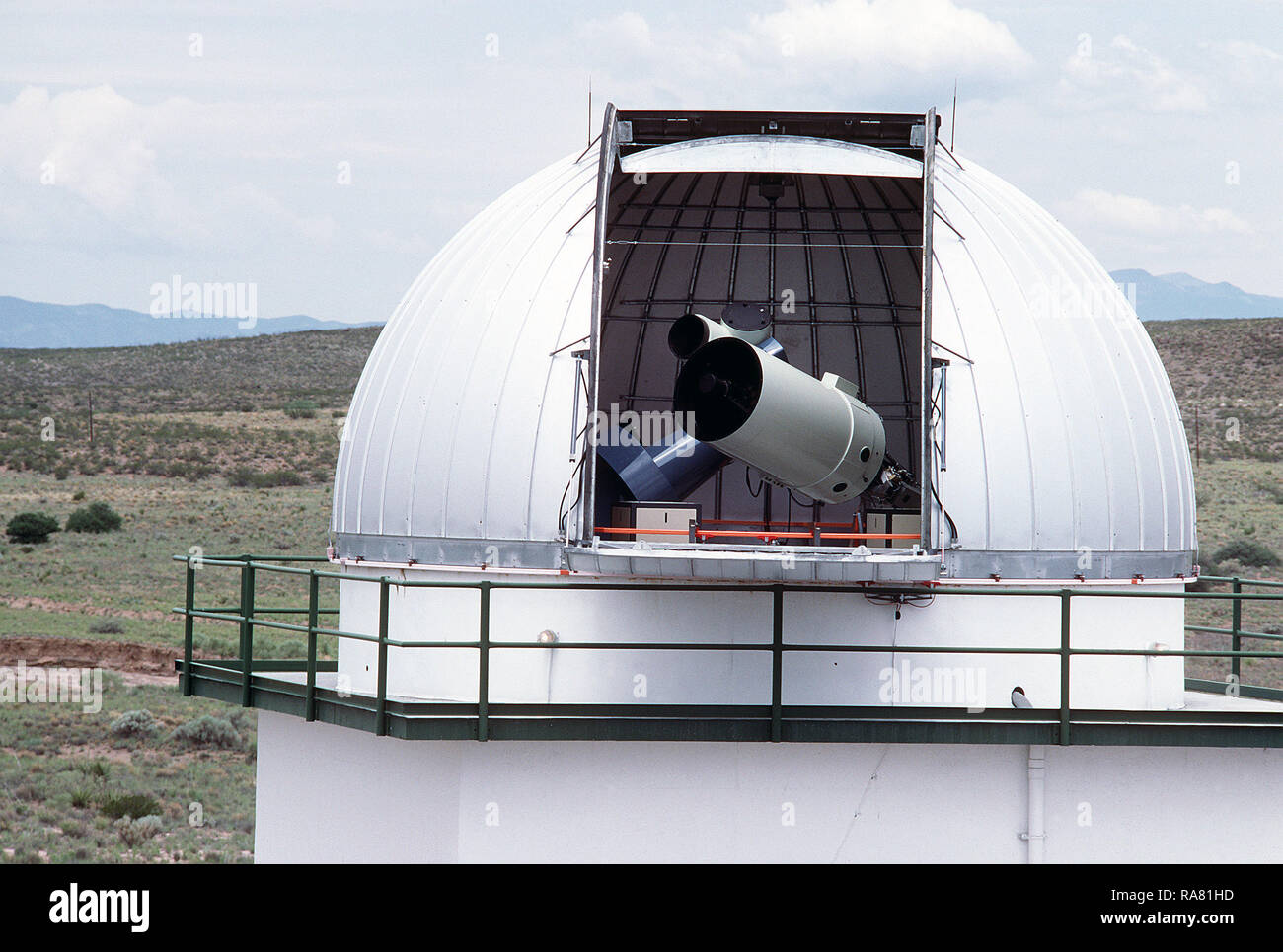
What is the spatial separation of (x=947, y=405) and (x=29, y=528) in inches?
1647

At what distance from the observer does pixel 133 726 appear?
29328 mm

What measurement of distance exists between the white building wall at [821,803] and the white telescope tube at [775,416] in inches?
84.4

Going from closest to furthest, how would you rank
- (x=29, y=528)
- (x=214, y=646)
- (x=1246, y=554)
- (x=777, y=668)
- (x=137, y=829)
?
(x=777, y=668) < (x=137, y=829) < (x=214, y=646) < (x=1246, y=554) < (x=29, y=528)

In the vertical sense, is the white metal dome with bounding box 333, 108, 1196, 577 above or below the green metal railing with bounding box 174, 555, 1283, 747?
above

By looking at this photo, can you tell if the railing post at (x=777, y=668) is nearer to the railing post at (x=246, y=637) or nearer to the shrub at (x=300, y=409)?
the railing post at (x=246, y=637)

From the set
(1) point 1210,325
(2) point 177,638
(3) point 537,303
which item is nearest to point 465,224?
(3) point 537,303

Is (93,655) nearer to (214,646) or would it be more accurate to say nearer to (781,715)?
(214,646)

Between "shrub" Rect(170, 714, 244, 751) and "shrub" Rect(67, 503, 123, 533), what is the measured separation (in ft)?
71.9

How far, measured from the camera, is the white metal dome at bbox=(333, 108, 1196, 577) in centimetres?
1194

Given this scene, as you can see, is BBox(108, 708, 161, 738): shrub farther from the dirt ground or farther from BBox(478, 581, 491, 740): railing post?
BBox(478, 581, 491, 740): railing post

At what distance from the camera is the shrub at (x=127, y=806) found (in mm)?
24781

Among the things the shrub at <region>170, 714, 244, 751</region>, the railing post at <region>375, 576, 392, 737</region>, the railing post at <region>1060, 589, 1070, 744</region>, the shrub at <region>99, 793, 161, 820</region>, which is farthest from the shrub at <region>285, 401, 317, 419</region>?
the railing post at <region>1060, 589, 1070, 744</region>

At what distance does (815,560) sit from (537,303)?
3.63m

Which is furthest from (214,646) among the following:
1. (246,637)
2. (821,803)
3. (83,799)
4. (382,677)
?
(821,803)
